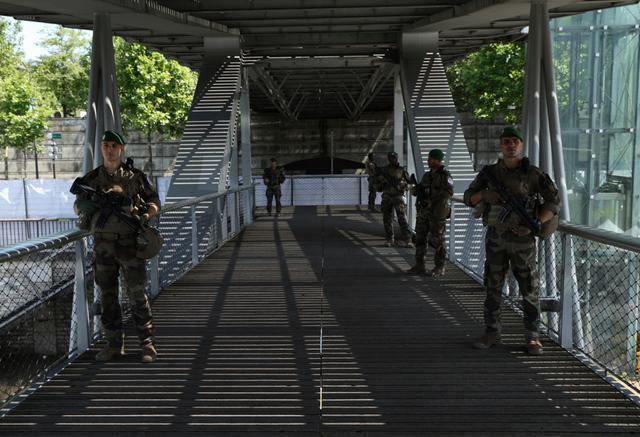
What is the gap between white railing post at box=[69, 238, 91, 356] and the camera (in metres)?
4.77

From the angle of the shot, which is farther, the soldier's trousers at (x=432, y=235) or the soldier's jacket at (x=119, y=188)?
the soldier's trousers at (x=432, y=235)

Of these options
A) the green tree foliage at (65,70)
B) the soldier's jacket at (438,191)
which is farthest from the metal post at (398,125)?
the green tree foliage at (65,70)

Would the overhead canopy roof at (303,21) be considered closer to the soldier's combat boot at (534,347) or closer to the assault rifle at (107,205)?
the assault rifle at (107,205)

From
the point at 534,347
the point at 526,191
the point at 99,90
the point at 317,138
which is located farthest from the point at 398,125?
the point at 317,138

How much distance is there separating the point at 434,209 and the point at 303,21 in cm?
517

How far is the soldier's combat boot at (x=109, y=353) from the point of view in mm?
4680

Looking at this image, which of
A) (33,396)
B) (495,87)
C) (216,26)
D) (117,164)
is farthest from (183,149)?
(495,87)

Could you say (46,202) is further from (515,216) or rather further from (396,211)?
(515,216)

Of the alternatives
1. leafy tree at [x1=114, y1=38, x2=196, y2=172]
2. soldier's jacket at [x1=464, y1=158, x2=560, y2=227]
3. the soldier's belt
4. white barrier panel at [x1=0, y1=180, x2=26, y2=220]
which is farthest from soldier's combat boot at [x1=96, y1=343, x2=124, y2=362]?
leafy tree at [x1=114, y1=38, x2=196, y2=172]

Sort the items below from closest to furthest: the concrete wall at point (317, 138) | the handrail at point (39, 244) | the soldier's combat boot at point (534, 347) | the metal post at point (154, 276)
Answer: the handrail at point (39, 244) → the soldier's combat boot at point (534, 347) → the metal post at point (154, 276) → the concrete wall at point (317, 138)

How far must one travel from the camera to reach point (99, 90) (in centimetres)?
879

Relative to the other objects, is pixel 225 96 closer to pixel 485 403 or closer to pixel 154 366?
pixel 154 366

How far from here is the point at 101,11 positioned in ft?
28.4

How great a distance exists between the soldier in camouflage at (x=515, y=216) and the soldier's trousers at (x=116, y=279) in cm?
257
